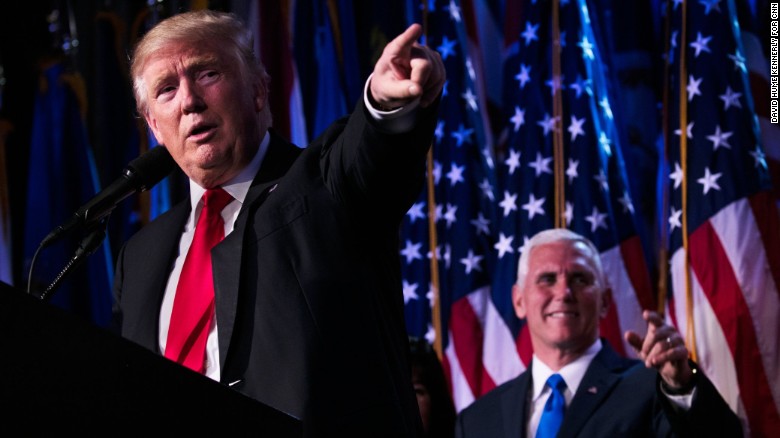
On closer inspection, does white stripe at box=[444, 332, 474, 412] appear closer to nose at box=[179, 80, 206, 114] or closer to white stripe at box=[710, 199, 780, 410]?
white stripe at box=[710, 199, 780, 410]

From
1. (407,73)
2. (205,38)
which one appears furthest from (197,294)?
(407,73)

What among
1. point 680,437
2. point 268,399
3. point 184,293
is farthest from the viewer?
point 680,437

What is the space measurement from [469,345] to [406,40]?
2994 millimetres

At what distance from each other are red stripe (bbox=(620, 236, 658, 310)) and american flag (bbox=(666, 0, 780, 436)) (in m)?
0.12

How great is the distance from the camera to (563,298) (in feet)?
11.3

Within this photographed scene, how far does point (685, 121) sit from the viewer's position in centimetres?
385

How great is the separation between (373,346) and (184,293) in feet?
1.42

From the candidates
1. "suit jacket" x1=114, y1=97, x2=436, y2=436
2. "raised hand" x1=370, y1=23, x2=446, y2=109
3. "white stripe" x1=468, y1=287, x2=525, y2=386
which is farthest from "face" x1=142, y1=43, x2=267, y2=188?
"white stripe" x1=468, y1=287, x2=525, y2=386

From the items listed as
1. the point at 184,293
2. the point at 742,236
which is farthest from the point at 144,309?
the point at 742,236

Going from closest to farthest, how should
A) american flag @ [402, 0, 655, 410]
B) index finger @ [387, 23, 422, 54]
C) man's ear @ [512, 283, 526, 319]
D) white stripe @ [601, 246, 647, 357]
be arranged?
index finger @ [387, 23, 422, 54], man's ear @ [512, 283, 526, 319], white stripe @ [601, 246, 647, 357], american flag @ [402, 0, 655, 410]

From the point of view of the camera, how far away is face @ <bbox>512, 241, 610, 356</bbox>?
3.37 metres

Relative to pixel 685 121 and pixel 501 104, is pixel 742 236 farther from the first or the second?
pixel 501 104

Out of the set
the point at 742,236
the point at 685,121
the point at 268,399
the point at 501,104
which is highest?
the point at 501,104

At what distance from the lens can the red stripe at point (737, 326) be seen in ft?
11.5
